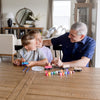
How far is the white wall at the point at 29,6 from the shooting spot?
744 cm

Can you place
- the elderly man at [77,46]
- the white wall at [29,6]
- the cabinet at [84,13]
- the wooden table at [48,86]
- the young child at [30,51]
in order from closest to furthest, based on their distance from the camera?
the wooden table at [48,86], the elderly man at [77,46], the young child at [30,51], the cabinet at [84,13], the white wall at [29,6]

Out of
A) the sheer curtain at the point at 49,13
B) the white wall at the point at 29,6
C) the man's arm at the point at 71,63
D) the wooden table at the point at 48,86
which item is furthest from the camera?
the white wall at the point at 29,6

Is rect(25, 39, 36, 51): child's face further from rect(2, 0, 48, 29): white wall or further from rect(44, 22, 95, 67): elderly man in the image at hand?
rect(2, 0, 48, 29): white wall

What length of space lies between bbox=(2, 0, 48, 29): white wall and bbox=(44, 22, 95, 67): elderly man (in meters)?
5.23

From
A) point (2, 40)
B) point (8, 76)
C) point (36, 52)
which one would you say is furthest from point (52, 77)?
point (2, 40)

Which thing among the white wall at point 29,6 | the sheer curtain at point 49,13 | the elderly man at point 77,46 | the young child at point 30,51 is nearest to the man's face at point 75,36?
the elderly man at point 77,46

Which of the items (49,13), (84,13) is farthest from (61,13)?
(84,13)

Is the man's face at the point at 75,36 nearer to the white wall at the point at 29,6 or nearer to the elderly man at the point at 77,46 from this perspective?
the elderly man at the point at 77,46

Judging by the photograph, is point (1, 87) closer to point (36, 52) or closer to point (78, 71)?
point (78, 71)

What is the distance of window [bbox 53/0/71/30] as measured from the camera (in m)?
7.34

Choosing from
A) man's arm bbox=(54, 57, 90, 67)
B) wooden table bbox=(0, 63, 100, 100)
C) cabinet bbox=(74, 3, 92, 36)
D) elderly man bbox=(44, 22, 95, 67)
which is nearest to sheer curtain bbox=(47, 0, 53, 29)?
cabinet bbox=(74, 3, 92, 36)

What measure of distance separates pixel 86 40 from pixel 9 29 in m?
5.88

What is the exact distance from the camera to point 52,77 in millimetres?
1416

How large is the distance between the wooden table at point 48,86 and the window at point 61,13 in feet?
19.9
